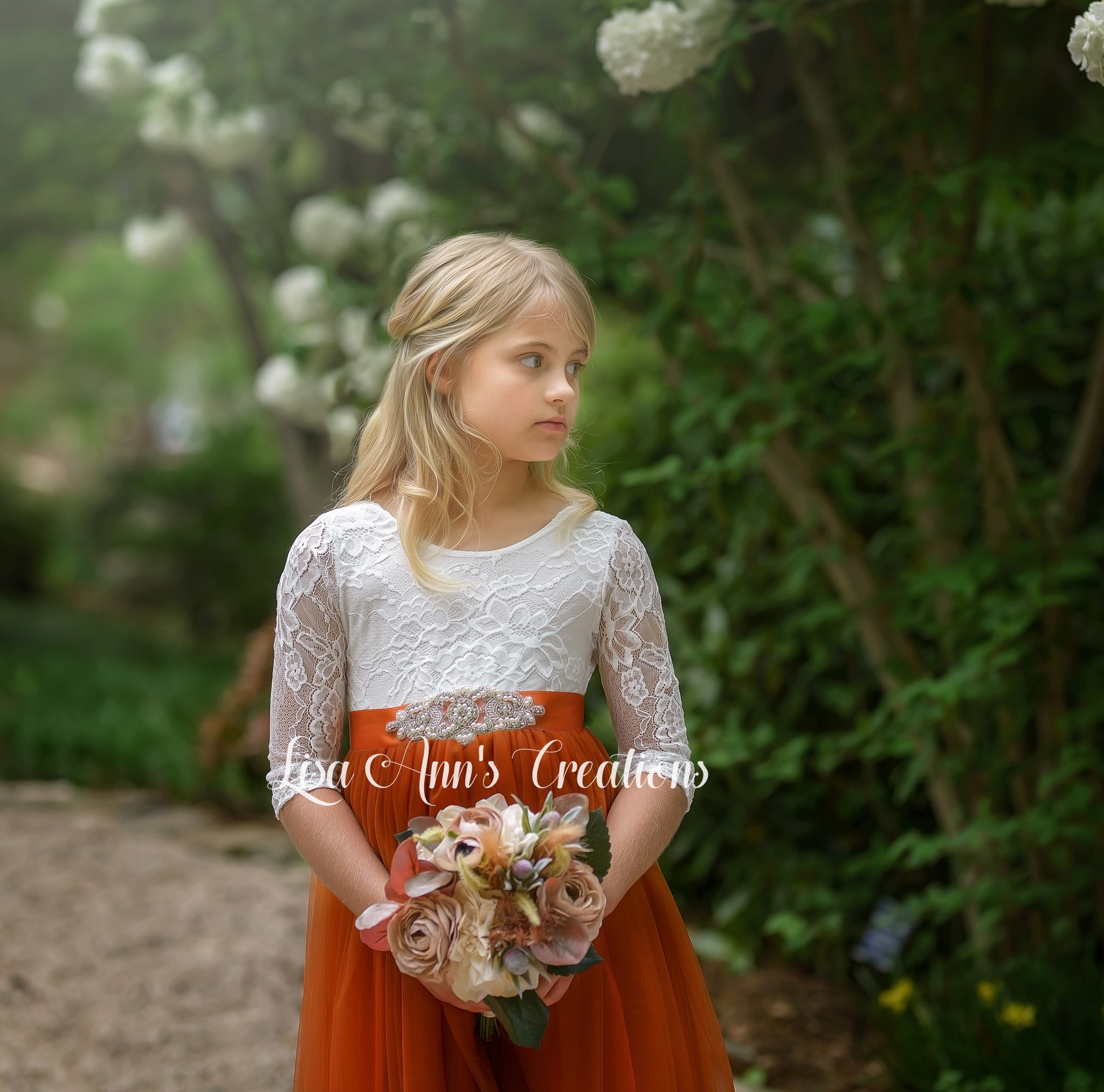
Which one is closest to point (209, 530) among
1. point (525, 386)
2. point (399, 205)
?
point (399, 205)

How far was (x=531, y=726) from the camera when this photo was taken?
4.84ft

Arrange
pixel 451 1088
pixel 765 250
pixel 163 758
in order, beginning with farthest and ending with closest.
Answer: pixel 163 758 → pixel 765 250 → pixel 451 1088

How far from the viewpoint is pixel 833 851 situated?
3357mm

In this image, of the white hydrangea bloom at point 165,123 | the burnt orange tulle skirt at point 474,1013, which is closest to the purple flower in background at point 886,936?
the burnt orange tulle skirt at point 474,1013

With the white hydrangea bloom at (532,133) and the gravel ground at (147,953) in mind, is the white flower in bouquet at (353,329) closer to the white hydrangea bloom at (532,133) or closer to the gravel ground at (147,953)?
the white hydrangea bloom at (532,133)

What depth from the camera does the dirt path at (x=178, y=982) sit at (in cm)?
278

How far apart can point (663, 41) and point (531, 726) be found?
4.20 ft

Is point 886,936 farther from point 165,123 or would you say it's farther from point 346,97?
point 165,123

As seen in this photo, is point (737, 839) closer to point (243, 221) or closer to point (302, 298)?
point (302, 298)

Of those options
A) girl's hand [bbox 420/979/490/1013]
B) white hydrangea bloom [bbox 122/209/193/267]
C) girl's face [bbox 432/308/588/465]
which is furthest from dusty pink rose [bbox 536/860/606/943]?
white hydrangea bloom [bbox 122/209/193/267]

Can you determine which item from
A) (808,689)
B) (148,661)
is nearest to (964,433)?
(808,689)

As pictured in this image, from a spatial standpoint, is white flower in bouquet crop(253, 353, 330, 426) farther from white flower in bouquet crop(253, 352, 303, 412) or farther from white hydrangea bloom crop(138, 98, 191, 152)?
white hydrangea bloom crop(138, 98, 191, 152)

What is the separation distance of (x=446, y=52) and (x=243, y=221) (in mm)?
2320

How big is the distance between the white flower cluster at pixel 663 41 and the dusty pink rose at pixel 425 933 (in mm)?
1522
